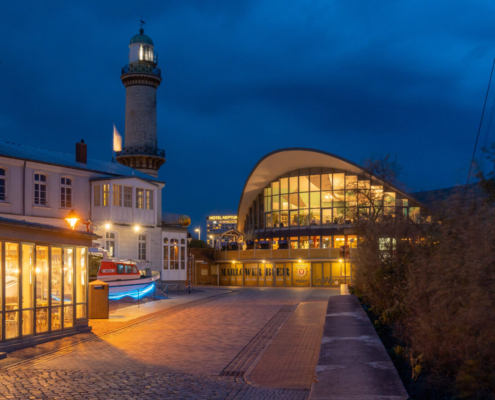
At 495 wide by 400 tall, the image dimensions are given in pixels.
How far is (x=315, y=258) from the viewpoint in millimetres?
45375

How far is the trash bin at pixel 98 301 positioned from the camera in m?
18.1

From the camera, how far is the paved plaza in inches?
329

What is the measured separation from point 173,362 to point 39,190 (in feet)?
68.8

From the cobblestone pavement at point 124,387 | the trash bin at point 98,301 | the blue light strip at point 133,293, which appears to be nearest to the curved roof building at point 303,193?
the blue light strip at point 133,293

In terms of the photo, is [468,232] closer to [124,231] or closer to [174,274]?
[124,231]

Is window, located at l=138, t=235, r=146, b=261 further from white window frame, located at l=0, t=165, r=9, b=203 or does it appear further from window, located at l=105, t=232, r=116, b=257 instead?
white window frame, located at l=0, t=165, r=9, b=203

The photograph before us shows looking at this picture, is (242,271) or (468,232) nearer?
(468,232)

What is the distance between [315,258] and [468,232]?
39.9m

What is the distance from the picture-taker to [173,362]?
1067 centimetres

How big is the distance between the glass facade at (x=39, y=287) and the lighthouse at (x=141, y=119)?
34372 mm

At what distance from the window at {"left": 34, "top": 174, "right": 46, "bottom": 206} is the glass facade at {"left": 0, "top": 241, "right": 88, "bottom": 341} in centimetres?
1509

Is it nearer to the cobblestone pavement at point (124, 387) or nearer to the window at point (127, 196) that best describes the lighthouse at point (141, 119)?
the window at point (127, 196)

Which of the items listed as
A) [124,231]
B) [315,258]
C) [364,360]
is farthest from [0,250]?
[315,258]

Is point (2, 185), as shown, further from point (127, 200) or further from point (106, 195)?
point (127, 200)
